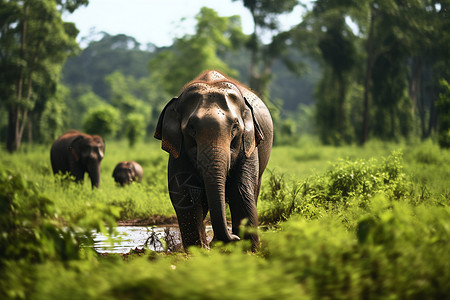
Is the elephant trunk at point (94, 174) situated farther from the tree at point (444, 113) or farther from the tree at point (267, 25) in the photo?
the tree at point (267, 25)

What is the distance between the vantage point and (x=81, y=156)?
1339 centimetres

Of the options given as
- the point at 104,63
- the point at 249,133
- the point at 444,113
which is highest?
the point at 104,63

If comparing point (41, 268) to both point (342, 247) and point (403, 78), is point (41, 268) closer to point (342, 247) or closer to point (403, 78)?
point (342, 247)

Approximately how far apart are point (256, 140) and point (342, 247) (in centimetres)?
303

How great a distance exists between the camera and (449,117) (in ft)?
54.0

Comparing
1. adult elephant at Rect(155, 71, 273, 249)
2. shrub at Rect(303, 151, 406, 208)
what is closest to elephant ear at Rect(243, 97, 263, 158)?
adult elephant at Rect(155, 71, 273, 249)

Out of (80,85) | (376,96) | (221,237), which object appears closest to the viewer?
(221,237)

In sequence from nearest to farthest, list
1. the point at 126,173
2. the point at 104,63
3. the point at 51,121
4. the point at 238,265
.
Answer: the point at 238,265 → the point at 126,173 → the point at 51,121 → the point at 104,63

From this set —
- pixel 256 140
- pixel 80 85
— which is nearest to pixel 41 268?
pixel 256 140

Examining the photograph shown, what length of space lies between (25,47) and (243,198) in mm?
24750

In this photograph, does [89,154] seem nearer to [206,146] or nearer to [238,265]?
[206,146]

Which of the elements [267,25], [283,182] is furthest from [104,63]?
[283,182]

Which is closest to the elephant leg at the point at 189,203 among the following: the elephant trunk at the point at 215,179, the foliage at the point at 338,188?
the elephant trunk at the point at 215,179

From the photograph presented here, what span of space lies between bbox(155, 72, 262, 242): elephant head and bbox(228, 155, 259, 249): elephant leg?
0.15m
